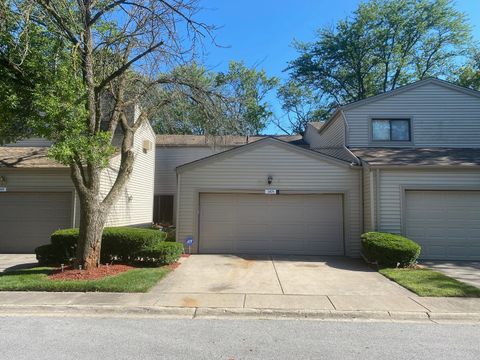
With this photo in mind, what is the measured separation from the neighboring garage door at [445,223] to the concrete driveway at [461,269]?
0.59 m

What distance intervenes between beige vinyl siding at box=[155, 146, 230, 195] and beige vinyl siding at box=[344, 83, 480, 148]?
436 inches

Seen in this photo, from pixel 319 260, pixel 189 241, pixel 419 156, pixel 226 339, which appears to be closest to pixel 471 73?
pixel 419 156

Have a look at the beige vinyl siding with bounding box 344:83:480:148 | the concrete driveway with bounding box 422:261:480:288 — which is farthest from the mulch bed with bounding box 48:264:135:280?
the beige vinyl siding with bounding box 344:83:480:148

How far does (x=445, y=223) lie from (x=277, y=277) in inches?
268

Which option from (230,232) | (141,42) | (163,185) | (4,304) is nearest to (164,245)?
(230,232)

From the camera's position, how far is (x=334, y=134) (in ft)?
61.9

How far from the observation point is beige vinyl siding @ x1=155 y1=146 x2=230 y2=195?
2559 cm

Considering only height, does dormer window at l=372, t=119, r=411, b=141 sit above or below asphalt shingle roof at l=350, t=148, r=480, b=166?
above

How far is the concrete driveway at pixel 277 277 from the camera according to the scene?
29.5 ft

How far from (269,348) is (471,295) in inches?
210

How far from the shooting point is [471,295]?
8352 mm

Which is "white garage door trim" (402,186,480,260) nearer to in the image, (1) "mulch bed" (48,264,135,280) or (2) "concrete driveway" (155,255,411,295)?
(2) "concrete driveway" (155,255,411,295)

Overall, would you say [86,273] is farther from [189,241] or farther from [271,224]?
[271,224]

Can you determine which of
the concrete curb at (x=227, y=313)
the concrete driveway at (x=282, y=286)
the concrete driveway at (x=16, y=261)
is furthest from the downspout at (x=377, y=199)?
the concrete driveway at (x=16, y=261)
